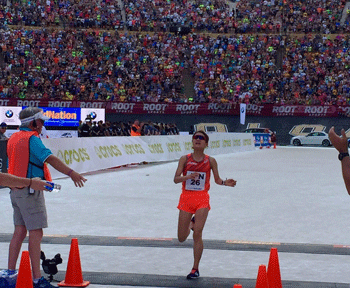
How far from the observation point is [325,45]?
51.6 m

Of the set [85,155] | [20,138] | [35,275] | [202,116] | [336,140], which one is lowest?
[202,116]

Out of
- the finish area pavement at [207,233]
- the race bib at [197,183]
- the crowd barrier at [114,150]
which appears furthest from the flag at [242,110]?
the race bib at [197,183]

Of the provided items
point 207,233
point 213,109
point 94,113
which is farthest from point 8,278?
point 213,109

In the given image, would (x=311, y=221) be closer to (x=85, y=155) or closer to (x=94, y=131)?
(x=85, y=155)

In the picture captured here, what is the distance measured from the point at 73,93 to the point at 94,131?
18.3 meters

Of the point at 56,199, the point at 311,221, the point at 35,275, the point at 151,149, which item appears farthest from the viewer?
the point at 151,149

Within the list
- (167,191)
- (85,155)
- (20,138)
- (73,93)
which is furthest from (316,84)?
(20,138)

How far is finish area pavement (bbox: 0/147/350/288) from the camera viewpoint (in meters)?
6.77

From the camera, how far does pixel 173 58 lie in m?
50.2

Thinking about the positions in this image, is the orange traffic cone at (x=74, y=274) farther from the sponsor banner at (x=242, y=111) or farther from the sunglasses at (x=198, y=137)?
the sponsor banner at (x=242, y=111)

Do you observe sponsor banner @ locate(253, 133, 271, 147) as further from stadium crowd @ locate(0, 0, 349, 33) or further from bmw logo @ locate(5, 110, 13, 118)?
bmw logo @ locate(5, 110, 13, 118)

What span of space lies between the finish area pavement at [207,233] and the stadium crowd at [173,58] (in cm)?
3002

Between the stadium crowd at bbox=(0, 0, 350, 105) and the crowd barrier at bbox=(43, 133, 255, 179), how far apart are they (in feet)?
46.7

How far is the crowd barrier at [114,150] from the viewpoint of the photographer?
1877 centimetres
